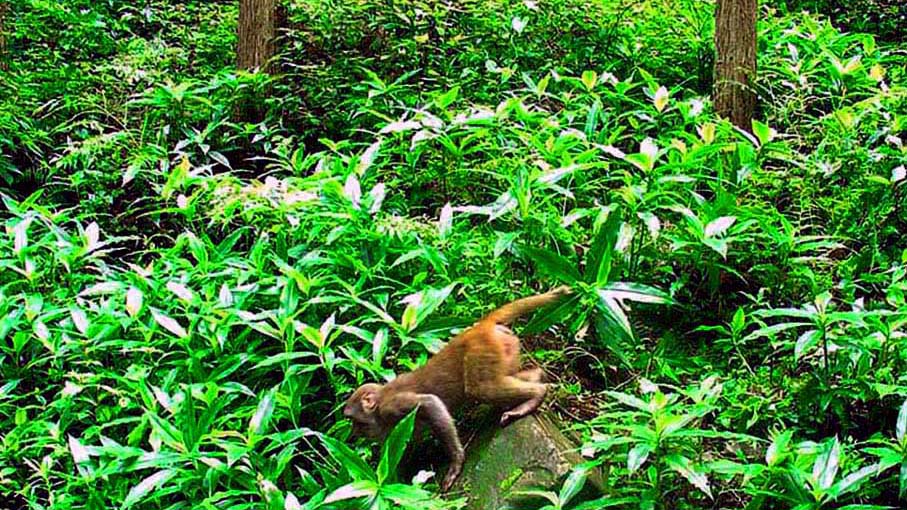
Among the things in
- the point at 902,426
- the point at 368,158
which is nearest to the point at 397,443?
the point at 902,426

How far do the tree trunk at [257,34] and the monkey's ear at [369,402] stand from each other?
3.94 m

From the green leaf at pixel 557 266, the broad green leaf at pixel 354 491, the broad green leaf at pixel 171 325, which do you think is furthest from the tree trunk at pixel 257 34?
the broad green leaf at pixel 354 491

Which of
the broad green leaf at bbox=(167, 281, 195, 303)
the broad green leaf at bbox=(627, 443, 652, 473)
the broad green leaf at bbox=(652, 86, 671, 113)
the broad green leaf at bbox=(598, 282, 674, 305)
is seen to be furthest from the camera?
the broad green leaf at bbox=(652, 86, 671, 113)

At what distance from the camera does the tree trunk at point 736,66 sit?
6055mm

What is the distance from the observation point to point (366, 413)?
12.4 ft

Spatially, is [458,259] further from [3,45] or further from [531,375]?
[3,45]

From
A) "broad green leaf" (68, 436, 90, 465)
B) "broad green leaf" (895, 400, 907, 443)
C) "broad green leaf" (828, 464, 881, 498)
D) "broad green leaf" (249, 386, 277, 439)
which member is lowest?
"broad green leaf" (68, 436, 90, 465)

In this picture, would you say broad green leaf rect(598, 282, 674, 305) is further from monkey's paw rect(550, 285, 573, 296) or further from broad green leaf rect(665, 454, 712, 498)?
broad green leaf rect(665, 454, 712, 498)

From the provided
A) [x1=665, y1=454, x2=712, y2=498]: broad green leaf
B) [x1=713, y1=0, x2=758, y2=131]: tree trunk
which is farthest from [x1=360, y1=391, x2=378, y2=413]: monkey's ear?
[x1=713, y1=0, x2=758, y2=131]: tree trunk

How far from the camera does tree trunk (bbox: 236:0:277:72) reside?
709 centimetres

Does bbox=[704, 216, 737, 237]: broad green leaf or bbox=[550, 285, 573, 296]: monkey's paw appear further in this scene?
bbox=[704, 216, 737, 237]: broad green leaf

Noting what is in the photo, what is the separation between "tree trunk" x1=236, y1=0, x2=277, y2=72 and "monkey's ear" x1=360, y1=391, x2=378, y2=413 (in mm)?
3936

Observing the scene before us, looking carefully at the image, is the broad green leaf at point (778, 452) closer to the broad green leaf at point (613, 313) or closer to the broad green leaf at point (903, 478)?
the broad green leaf at point (903, 478)

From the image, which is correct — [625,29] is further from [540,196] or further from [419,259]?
[419,259]
